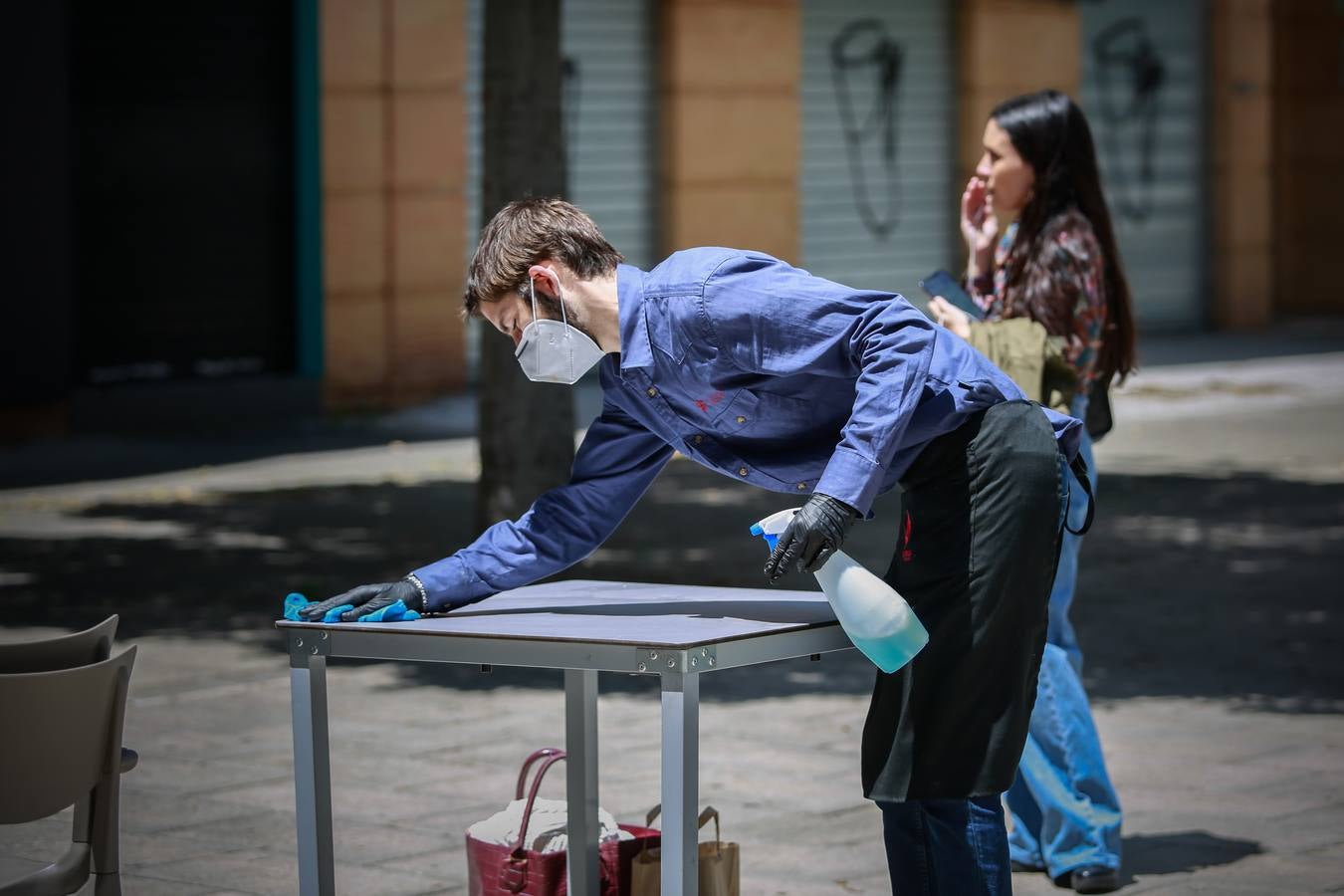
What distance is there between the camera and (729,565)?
9727 mm

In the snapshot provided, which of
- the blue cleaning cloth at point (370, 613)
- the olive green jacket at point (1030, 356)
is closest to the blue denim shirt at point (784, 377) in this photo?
the blue cleaning cloth at point (370, 613)

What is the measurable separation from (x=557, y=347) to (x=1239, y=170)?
19554 mm

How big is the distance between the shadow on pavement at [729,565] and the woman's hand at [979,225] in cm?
217

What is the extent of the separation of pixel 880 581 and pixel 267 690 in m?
4.11

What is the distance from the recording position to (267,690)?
24.5 ft

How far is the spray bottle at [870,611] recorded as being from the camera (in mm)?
3775

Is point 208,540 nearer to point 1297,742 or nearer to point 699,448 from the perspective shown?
point 1297,742

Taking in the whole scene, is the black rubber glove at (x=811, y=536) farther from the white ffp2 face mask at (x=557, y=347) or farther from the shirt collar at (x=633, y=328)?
the white ffp2 face mask at (x=557, y=347)

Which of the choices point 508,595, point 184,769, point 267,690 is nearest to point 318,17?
Answer: point 267,690

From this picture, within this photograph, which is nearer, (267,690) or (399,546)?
(267,690)

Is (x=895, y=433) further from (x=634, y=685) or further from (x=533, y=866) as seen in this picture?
(x=634, y=685)

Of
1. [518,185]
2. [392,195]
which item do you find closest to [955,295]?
[518,185]

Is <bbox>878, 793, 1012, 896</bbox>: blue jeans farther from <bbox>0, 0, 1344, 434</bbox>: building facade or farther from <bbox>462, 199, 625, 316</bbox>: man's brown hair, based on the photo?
<bbox>0, 0, 1344, 434</bbox>: building facade

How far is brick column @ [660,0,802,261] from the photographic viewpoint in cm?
1795
